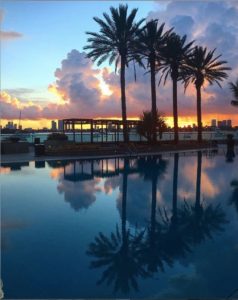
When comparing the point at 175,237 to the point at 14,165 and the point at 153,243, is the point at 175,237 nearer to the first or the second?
the point at 153,243

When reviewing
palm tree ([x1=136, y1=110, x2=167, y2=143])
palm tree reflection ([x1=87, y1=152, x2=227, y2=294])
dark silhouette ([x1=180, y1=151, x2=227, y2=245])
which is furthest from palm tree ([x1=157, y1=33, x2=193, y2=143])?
palm tree reflection ([x1=87, y1=152, x2=227, y2=294])

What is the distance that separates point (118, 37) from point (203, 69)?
41.4ft

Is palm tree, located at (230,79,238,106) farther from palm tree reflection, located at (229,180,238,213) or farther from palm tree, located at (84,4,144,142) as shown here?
palm tree reflection, located at (229,180,238,213)

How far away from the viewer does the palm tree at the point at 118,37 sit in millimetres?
29359

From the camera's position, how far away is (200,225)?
8.55 m

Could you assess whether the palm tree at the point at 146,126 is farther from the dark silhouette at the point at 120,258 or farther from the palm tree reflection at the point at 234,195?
the dark silhouette at the point at 120,258

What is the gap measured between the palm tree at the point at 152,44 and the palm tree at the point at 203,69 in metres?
5.97

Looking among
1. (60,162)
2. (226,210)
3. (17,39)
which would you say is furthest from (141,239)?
(60,162)

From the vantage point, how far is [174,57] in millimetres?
33438

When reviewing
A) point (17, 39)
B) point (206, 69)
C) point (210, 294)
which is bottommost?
point (210, 294)

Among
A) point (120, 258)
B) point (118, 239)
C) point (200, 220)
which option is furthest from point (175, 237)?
point (120, 258)

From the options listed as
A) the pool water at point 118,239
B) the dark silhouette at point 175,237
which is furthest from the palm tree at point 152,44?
the dark silhouette at point 175,237

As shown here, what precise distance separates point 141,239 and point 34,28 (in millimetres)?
6814

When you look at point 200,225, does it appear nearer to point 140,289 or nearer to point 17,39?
point 140,289
